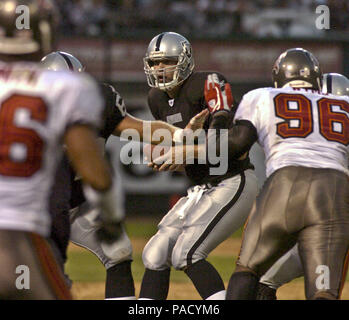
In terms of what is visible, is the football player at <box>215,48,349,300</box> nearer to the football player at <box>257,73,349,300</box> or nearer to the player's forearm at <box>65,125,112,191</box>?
the football player at <box>257,73,349,300</box>

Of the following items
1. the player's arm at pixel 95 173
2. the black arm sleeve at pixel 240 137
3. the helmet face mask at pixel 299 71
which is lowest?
the player's arm at pixel 95 173

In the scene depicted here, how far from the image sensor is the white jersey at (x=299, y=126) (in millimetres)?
4230

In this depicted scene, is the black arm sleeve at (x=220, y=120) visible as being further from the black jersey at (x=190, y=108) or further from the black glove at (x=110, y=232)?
the black glove at (x=110, y=232)

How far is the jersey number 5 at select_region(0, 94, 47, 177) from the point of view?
2721 mm

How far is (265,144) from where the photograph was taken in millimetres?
4398

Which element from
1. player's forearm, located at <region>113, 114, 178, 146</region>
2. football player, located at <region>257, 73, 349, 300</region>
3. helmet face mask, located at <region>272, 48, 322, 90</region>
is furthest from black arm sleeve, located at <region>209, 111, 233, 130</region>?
football player, located at <region>257, 73, 349, 300</region>

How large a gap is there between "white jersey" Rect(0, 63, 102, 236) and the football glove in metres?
2.14

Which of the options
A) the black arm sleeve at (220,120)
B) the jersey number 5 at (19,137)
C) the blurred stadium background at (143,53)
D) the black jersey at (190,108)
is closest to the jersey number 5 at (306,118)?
the black arm sleeve at (220,120)

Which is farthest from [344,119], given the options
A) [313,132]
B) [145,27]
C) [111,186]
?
[145,27]

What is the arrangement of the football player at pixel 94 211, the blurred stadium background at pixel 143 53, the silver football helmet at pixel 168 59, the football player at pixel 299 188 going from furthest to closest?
the blurred stadium background at pixel 143 53 < the silver football helmet at pixel 168 59 < the football player at pixel 94 211 < the football player at pixel 299 188

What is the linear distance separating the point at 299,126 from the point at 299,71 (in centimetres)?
47

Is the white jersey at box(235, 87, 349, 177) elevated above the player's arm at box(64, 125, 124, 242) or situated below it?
above

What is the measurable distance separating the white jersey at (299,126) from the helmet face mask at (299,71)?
190mm

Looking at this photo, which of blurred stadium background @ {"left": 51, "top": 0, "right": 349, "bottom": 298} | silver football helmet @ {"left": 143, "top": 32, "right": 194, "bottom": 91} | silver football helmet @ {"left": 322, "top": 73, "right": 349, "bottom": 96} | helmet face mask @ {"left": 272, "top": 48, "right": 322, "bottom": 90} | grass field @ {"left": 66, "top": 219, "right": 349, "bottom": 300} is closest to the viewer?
helmet face mask @ {"left": 272, "top": 48, "right": 322, "bottom": 90}
